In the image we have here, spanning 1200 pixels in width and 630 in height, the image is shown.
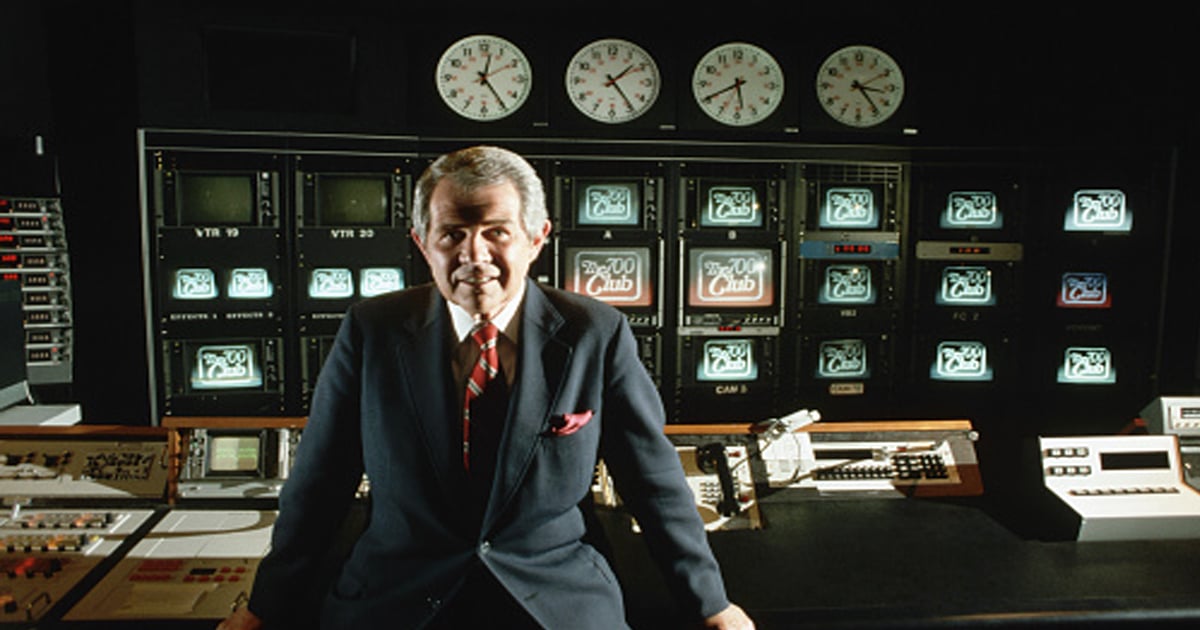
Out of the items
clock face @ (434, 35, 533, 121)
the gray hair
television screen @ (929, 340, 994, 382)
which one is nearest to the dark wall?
clock face @ (434, 35, 533, 121)

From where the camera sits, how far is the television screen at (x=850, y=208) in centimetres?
343

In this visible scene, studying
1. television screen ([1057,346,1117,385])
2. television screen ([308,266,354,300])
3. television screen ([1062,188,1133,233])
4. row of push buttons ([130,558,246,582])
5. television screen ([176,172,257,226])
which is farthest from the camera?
television screen ([1057,346,1117,385])

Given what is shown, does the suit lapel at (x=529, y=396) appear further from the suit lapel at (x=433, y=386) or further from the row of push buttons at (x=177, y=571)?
the row of push buttons at (x=177, y=571)

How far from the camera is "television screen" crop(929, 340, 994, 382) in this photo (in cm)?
357

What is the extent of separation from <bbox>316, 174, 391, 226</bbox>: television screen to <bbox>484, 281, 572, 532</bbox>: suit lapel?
227 centimetres

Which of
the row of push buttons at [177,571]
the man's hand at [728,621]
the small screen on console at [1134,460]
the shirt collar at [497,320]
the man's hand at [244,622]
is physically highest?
the shirt collar at [497,320]

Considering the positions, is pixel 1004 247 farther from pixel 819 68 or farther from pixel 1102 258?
Result: pixel 819 68

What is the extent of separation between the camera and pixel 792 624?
4.66 feet

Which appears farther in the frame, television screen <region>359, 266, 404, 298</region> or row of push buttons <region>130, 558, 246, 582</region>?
television screen <region>359, 266, 404, 298</region>

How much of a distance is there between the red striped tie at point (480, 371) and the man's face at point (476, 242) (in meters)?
0.03

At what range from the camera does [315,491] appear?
3.84 feet

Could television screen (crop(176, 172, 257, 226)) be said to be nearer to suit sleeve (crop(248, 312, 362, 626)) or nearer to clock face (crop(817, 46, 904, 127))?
suit sleeve (crop(248, 312, 362, 626))

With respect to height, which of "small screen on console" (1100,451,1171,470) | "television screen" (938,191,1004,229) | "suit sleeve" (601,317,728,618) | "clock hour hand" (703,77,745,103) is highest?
"clock hour hand" (703,77,745,103)

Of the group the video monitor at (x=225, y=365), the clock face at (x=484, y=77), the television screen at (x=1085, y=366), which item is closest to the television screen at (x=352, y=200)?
the clock face at (x=484, y=77)
